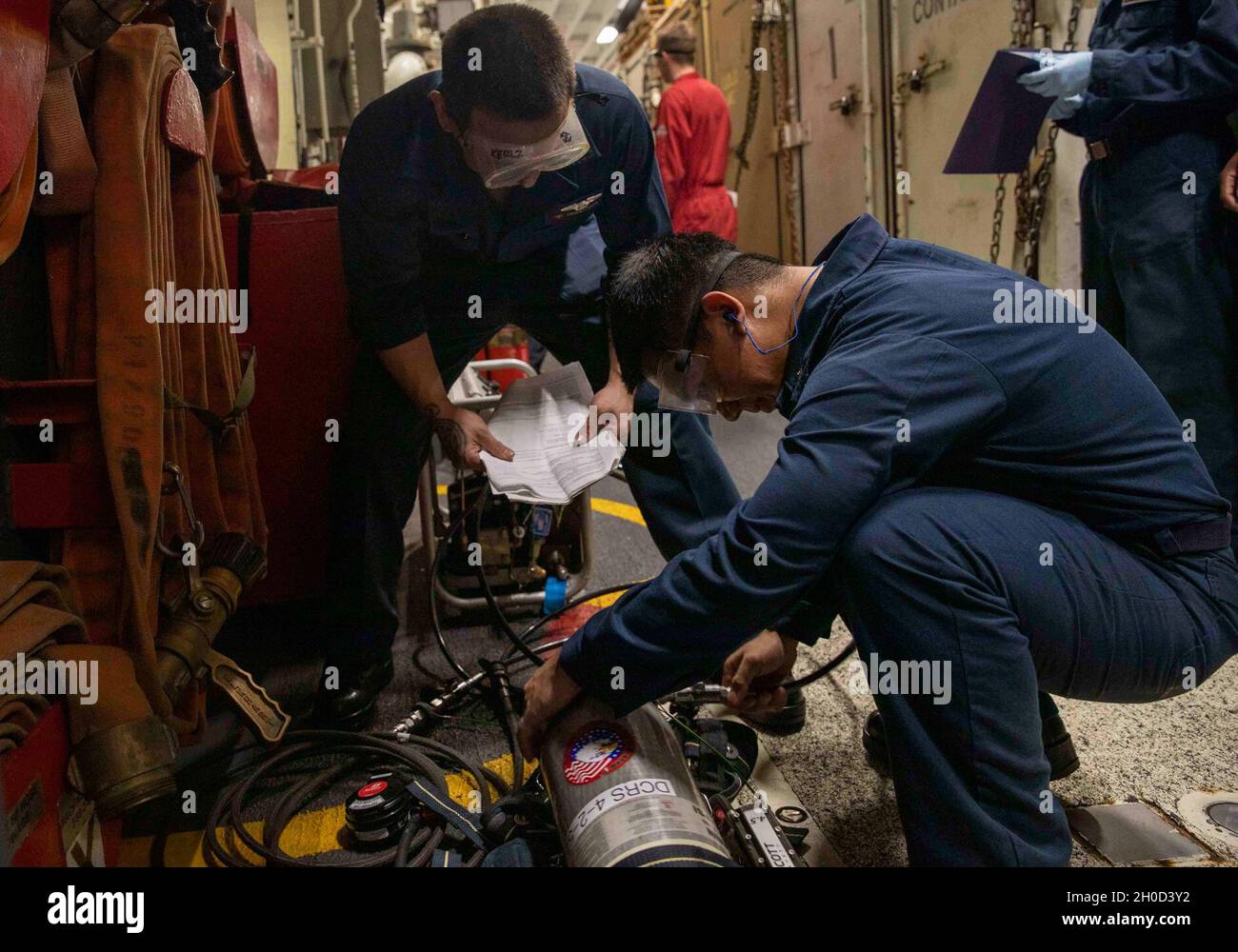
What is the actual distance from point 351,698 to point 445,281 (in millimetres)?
947

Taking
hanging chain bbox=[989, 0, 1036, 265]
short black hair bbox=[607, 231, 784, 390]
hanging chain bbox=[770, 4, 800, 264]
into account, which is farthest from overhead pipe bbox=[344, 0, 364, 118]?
short black hair bbox=[607, 231, 784, 390]

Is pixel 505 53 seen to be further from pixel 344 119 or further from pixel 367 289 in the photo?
pixel 344 119

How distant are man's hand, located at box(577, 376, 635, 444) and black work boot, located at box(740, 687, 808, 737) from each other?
2.17 feet

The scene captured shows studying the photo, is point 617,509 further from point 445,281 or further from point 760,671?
point 760,671

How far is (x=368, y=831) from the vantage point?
143 centimetres

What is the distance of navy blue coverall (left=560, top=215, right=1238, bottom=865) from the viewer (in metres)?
1.03

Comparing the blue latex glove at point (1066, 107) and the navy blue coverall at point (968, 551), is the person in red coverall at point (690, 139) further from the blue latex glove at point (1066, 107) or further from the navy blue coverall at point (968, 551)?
the navy blue coverall at point (968, 551)

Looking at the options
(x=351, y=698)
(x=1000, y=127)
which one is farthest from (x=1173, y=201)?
(x=351, y=698)

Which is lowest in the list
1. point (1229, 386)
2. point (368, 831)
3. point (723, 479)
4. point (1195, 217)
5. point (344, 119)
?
point (368, 831)

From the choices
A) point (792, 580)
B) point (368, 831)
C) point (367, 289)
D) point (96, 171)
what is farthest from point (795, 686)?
point (96, 171)

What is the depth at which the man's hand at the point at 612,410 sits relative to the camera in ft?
6.38

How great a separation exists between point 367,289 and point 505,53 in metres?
0.55

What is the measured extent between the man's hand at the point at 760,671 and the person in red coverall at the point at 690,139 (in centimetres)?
351

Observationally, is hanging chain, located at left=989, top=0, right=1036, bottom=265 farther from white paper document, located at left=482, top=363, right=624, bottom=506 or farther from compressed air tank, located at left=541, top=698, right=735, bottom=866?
compressed air tank, located at left=541, top=698, right=735, bottom=866
